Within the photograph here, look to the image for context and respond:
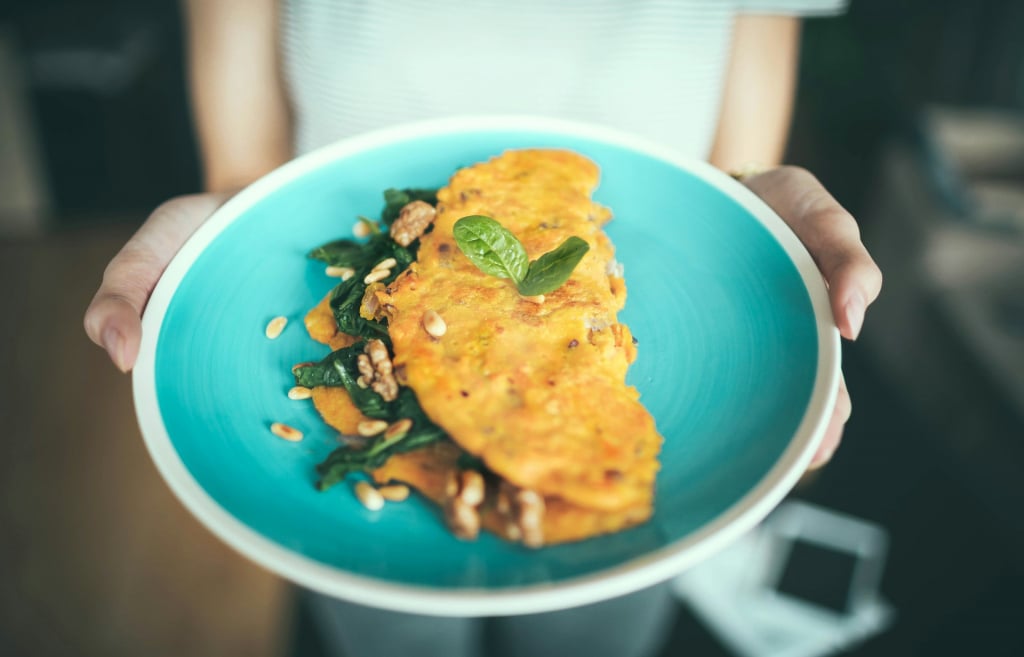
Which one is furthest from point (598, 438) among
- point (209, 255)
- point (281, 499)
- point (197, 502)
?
point (209, 255)

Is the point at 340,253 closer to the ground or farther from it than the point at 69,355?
farther from it

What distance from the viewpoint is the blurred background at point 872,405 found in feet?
14.4

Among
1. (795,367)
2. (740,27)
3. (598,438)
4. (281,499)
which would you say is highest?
(740,27)

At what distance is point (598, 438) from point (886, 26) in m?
5.02

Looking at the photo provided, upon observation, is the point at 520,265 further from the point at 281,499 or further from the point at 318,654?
the point at 318,654

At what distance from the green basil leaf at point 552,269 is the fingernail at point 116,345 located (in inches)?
38.8

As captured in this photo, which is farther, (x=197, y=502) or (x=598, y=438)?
(x=598, y=438)

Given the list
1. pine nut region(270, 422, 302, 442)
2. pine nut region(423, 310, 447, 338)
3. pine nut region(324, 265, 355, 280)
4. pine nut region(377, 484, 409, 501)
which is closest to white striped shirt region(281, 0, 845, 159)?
pine nut region(324, 265, 355, 280)

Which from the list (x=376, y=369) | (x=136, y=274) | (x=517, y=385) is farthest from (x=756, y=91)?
(x=136, y=274)

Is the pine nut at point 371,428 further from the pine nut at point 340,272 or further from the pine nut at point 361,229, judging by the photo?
the pine nut at point 361,229

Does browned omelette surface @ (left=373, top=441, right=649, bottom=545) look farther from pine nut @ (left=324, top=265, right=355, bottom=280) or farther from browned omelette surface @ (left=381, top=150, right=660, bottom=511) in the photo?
pine nut @ (left=324, top=265, right=355, bottom=280)

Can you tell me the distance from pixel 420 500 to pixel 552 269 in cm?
68

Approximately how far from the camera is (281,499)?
1.65 meters

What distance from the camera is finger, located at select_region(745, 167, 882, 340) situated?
1.85 metres
